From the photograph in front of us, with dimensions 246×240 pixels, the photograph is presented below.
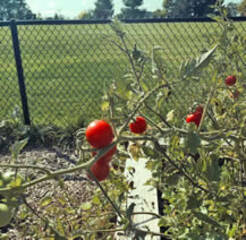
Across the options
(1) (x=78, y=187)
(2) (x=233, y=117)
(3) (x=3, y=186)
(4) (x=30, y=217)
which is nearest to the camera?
(3) (x=3, y=186)

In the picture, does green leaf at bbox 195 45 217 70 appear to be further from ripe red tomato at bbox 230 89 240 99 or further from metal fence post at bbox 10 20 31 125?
metal fence post at bbox 10 20 31 125

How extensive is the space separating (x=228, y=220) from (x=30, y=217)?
1273mm

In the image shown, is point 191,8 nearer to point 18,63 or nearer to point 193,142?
point 18,63

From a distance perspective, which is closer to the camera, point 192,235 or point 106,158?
point 106,158

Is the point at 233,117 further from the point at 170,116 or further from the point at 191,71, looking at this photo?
the point at 191,71

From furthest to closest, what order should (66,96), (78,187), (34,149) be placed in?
(66,96) → (34,149) → (78,187)

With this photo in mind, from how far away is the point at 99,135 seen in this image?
0.67m

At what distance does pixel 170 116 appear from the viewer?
1065 millimetres

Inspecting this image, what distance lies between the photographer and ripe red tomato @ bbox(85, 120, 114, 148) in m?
0.66

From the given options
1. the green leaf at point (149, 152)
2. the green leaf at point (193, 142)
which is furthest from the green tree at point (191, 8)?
the green leaf at point (193, 142)

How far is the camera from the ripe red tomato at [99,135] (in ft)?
2.18

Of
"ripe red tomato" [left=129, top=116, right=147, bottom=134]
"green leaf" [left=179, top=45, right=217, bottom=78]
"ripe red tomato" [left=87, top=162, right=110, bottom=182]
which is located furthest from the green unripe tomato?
"green leaf" [left=179, top=45, right=217, bottom=78]

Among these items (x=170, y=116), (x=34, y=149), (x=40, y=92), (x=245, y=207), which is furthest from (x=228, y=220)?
(x=40, y=92)

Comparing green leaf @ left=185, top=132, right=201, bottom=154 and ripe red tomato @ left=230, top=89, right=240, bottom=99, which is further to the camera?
ripe red tomato @ left=230, top=89, right=240, bottom=99
